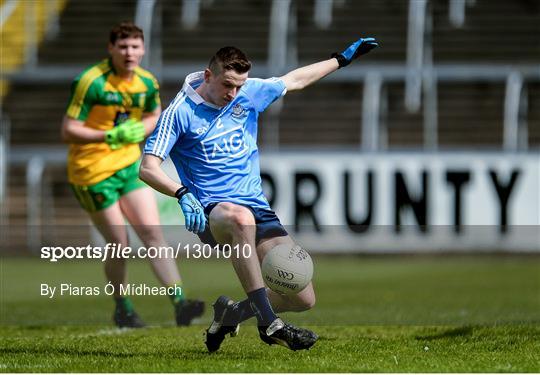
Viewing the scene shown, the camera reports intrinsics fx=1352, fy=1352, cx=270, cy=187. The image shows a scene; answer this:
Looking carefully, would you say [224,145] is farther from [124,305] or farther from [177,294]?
[124,305]

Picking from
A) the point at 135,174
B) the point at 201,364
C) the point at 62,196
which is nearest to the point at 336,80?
the point at 62,196

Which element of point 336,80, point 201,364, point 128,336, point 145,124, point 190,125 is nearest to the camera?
point 201,364

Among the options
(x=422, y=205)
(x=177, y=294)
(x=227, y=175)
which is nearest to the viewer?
(x=227, y=175)

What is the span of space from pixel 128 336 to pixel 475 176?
1006 cm

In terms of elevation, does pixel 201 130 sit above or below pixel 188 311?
above

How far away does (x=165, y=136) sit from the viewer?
7422 millimetres

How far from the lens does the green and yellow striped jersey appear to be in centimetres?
978

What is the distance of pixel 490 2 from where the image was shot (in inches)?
849

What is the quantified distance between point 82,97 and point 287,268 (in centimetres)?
286

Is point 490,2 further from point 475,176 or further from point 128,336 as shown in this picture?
point 128,336

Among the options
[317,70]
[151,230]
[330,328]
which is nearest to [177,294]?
[151,230]

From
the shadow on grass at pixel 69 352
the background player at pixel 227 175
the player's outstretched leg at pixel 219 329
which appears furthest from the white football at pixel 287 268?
the shadow on grass at pixel 69 352

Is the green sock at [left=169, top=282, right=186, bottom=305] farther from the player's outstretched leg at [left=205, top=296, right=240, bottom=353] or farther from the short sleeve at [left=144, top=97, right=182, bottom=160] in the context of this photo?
the short sleeve at [left=144, top=97, right=182, bottom=160]

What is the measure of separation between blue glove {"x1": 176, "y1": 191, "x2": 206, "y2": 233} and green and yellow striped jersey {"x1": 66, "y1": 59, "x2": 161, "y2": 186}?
263 cm
